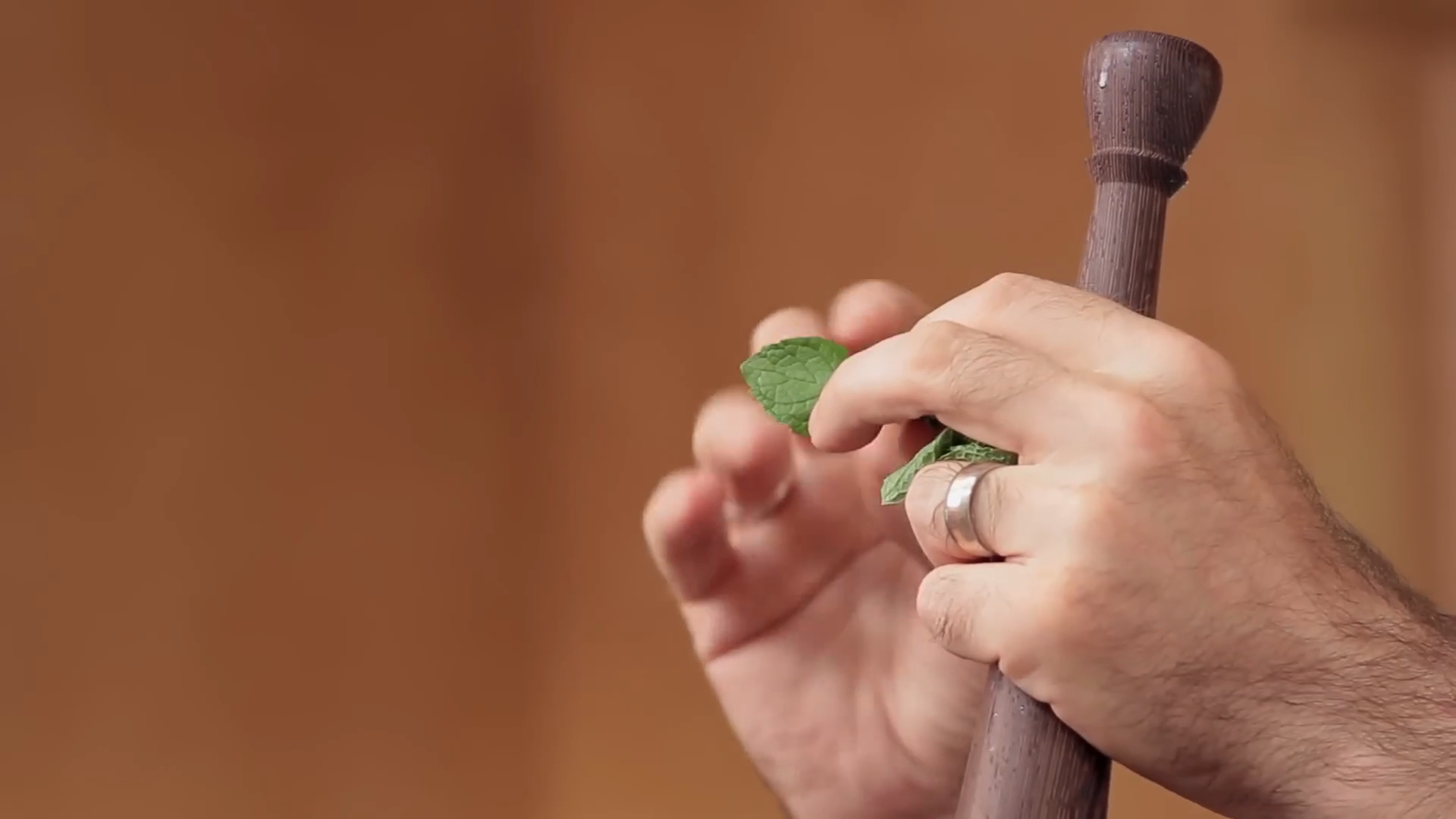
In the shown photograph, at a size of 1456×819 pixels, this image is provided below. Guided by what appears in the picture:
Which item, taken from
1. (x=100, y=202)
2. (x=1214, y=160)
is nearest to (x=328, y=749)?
(x=100, y=202)

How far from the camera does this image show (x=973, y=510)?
435mm

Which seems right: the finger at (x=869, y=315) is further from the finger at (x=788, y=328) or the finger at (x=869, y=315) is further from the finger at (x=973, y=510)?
the finger at (x=973, y=510)

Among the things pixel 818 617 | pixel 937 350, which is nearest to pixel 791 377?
pixel 937 350

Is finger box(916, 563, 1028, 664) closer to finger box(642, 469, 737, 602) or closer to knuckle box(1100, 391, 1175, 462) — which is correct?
knuckle box(1100, 391, 1175, 462)

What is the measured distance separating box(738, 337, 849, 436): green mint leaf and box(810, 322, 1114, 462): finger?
5 centimetres

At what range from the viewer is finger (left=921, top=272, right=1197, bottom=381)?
1.44ft

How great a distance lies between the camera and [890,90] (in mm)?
1168

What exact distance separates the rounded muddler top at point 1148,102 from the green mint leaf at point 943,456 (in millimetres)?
117

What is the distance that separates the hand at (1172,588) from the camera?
16.2 inches

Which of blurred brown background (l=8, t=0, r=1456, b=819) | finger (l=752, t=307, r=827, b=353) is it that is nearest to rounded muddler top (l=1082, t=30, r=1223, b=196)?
finger (l=752, t=307, r=827, b=353)

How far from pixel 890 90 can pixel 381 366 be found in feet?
1.89

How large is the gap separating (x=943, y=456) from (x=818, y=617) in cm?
26

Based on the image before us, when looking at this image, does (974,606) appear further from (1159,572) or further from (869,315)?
(869,315)

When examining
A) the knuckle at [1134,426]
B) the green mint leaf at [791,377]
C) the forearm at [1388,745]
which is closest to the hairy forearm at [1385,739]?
the forearm at [1388,745]
